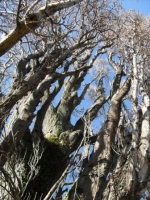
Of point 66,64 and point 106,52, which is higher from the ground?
point 106,52

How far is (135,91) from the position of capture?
22.3 feet

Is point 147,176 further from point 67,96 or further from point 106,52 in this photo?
point 106,52

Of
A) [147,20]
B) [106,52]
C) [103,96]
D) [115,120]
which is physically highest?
[147,20]

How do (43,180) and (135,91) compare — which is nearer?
(135,91)

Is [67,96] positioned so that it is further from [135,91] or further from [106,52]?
[135,91]

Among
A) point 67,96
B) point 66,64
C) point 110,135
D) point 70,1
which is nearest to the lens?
point 70,1

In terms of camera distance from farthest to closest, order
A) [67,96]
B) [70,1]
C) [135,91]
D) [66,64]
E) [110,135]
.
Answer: [67,96]
[66,64]
[110,135]
[135,91]
[70,1]

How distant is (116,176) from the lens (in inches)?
218

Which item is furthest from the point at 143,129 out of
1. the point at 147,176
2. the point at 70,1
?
the point at 70,1

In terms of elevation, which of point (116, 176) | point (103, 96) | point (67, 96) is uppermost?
point (103, 96)

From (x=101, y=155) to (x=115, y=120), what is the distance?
3.54ft

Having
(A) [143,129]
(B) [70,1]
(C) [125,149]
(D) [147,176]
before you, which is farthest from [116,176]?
(B) [70,1]

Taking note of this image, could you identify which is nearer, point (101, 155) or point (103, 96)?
point (101, 155)

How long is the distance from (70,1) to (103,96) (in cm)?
664
